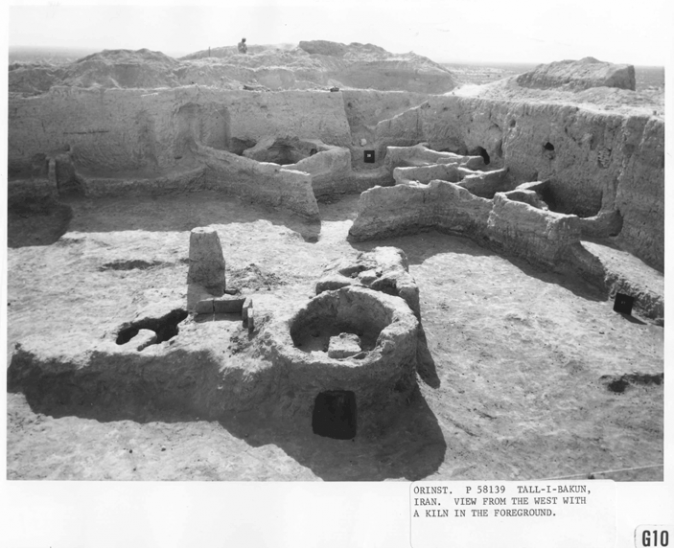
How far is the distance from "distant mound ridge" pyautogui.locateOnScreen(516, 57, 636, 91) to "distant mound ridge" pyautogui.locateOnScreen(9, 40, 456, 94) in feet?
28.4

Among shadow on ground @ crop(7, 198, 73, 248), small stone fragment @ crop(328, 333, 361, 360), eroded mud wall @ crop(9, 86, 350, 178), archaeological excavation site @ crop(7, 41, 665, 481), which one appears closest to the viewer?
archaeological excavation site @ crop(7, 41, 665, 481)

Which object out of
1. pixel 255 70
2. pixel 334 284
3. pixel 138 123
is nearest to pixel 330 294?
pixel 334 284

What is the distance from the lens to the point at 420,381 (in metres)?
8.79

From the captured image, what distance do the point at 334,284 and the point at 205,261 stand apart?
2404 millimetres

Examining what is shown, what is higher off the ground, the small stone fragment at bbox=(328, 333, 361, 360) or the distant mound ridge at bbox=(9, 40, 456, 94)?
the distant mound ridge at bbox=(9, 40, 456, 94)

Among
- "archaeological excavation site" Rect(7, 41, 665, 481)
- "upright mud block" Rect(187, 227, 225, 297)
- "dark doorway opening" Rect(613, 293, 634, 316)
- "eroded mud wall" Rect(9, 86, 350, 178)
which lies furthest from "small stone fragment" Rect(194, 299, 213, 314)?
"eroded mud wall" Rect(9, 86, 350, 178)

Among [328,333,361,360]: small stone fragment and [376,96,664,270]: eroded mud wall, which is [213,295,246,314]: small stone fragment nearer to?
[328,333,361,360]: small stone fragment

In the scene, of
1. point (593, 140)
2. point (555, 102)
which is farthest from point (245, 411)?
point (555, 102)

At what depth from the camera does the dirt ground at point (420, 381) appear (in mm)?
7281

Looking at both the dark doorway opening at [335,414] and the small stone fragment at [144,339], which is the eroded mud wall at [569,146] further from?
the small stone fragment at [144,339]

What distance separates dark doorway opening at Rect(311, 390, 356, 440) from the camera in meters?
7.79

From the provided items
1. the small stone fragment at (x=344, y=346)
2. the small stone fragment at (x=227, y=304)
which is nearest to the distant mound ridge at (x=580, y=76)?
the small stone fragment at (x=344, y=346)

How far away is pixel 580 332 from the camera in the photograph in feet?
33.0
